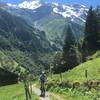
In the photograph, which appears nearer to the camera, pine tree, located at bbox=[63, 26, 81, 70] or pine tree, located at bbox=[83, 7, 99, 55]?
pine tree, located at bbox=[83, 7, 99, 55]

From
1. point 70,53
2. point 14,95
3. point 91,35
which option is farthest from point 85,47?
point 14,95

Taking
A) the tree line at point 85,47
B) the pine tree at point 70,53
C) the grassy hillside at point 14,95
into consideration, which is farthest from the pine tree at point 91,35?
the grassy hillside at point 14,95

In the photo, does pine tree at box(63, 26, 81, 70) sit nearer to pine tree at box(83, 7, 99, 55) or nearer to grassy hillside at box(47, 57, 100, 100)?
pine tree at box(83, 7, 99, 55)

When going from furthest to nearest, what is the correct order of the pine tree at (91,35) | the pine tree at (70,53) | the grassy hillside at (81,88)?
the pine tree at (70,53) < the pine tree at (91,35) < the grassy hillside at (81,88)

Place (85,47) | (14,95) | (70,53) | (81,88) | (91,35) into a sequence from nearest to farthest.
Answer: (81,88)
(14,95)
(91,35)
(85,47)
(70,53)

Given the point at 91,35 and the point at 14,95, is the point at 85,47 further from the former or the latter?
the point at 14,95

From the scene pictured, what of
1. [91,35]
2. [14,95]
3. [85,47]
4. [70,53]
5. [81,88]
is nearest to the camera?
[81,88]

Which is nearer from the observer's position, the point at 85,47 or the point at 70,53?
the point at 85,47

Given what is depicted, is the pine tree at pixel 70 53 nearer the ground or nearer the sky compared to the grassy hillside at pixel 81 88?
nearer the sky

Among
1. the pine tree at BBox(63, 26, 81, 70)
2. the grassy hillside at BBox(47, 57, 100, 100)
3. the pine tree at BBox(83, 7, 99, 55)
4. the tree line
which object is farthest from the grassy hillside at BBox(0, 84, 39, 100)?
the pine tree at BBox(63, 26, 81, 70)

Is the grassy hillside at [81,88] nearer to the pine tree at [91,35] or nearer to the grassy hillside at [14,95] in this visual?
the grassy hillside at [14,95]

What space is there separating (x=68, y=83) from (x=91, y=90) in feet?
30.4

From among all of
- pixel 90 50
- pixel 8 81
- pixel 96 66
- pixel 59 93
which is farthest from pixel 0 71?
pixel 59 93

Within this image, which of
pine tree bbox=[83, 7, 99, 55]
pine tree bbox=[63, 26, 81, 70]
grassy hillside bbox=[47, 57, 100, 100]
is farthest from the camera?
pine tree bbox=[63, 26, 81, 70]
